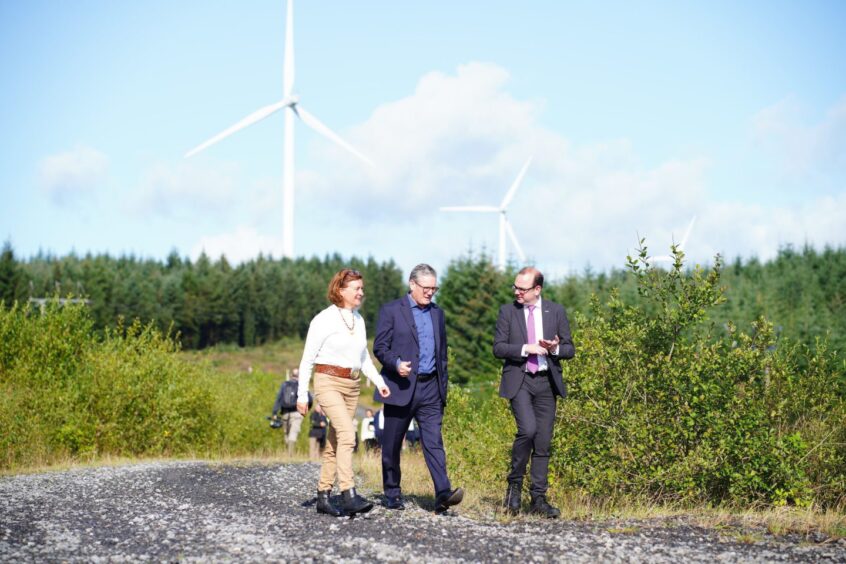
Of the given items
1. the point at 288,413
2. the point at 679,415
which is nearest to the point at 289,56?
the point at 288,413

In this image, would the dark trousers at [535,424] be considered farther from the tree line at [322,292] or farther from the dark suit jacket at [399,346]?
the tree line at [322,292]

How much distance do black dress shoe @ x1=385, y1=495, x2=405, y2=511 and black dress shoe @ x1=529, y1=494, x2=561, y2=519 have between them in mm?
1329

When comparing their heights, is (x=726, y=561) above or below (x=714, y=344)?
below

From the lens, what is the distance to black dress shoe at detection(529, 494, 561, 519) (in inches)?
343

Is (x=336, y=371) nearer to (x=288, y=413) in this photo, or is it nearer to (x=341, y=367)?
(x=341, y=367)

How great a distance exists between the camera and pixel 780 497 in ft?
31.6

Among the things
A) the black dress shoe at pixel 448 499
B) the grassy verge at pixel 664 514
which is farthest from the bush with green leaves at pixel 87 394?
the black dress shoe at pixel 448 499

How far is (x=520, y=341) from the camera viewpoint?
883 cm

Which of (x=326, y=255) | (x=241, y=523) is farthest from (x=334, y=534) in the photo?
(x=326, y=255)

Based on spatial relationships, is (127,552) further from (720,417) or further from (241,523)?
(720,417)

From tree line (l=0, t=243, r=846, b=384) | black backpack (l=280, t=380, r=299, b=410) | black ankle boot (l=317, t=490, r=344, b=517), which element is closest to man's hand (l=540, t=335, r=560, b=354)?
black ankle boot (l=317, t=490, r=344, b=517)

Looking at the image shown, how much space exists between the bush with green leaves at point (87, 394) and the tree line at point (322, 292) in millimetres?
7477

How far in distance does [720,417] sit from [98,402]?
1444cm

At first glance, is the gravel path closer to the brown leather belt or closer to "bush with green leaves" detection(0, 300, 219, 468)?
the brown leather belt
